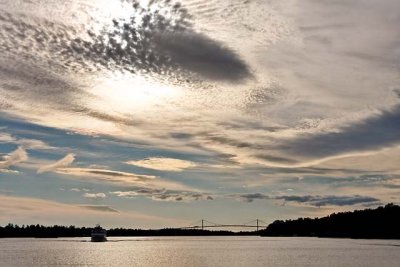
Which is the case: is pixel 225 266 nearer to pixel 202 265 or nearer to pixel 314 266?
pixel 202 265

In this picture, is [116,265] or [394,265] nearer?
[394,265]

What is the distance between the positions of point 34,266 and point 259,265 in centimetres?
5876

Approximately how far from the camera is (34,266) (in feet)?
478

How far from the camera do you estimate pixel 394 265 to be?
142000 millimetres

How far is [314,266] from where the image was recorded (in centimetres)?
14275

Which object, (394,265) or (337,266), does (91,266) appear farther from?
(394,265)

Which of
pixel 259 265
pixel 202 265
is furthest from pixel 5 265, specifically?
pixel 259 265

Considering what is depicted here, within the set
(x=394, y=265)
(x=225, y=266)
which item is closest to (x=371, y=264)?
(x=394, y=265)

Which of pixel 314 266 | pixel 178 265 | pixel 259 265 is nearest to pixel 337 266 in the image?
pixel 314 266

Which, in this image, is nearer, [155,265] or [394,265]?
[394,265]

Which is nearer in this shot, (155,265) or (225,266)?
(225,266)

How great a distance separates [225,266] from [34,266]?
50.1 meters

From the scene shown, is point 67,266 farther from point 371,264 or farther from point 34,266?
point 371,264

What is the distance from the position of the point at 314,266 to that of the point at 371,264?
644 inches
